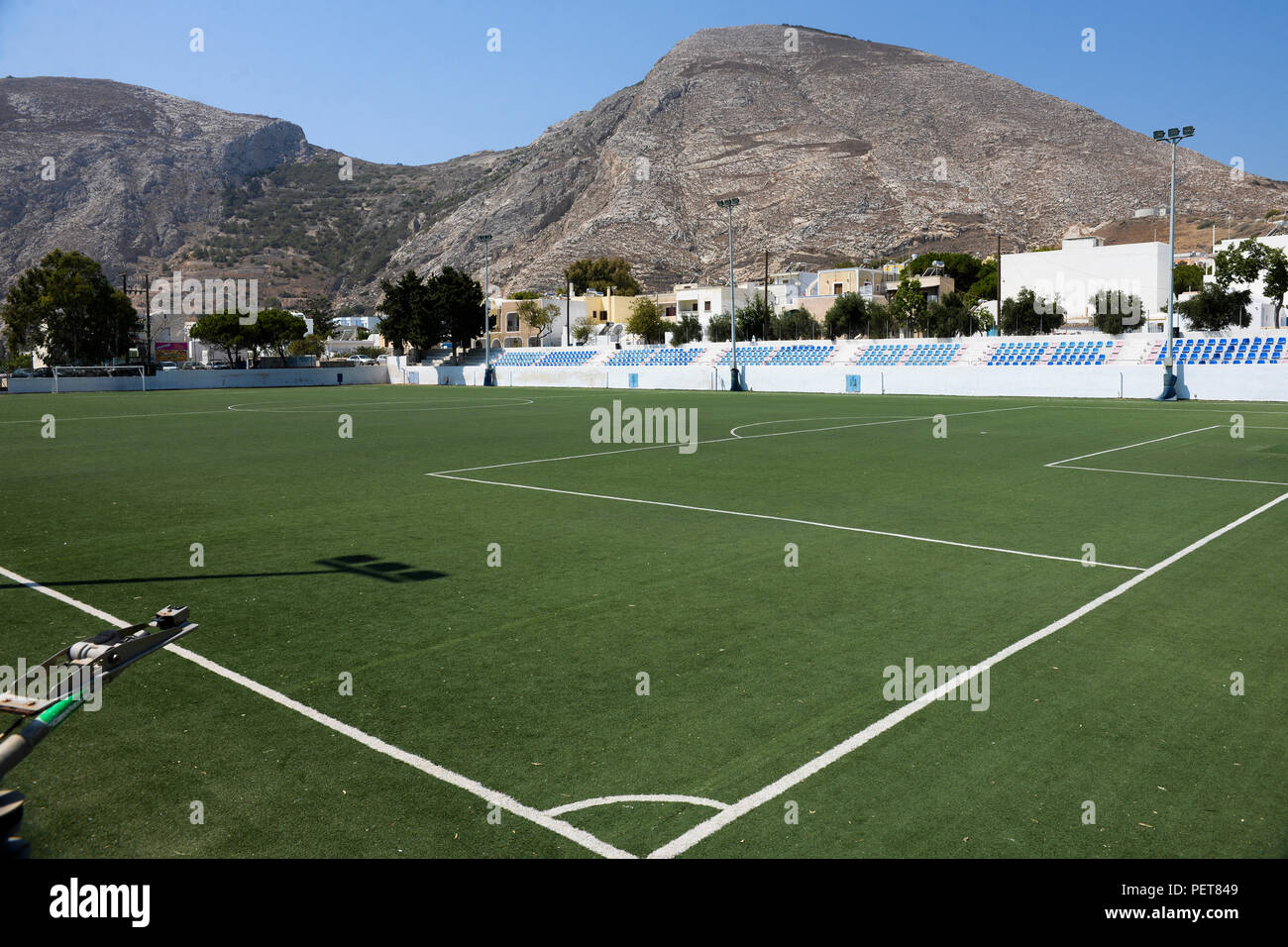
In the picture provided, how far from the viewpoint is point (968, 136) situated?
625 feet

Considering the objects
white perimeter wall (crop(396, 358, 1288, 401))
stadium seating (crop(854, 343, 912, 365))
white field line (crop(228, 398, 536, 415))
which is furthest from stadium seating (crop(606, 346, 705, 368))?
white field line (crop(228, 398, 536, 415))

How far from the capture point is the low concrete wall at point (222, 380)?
218 feet

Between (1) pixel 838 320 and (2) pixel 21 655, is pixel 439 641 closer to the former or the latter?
(2) pixel 21 655

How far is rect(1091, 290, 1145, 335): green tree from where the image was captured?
7350 centimetres

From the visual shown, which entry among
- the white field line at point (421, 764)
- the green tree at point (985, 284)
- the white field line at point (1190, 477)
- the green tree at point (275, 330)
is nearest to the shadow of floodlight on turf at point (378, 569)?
the white field line at point (421, 764)

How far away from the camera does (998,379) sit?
44094mm

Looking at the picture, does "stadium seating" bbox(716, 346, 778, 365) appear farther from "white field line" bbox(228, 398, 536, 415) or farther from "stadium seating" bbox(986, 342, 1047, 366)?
"white field line" bbox(228, 398, 536, 415)

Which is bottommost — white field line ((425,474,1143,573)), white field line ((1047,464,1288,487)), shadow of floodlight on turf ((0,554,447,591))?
shadow of floodlight on turf ((0,554,447,591))

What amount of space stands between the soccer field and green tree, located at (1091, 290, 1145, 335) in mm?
63570

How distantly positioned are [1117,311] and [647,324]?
4715 cm

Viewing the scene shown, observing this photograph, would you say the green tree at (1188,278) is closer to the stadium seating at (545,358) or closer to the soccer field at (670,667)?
the stadium seating at (545,358)

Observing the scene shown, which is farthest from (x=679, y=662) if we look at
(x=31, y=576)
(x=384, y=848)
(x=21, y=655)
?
(x=31, y=576)

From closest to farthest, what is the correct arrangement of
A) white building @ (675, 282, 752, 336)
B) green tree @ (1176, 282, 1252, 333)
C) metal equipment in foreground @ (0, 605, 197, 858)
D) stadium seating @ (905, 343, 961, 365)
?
metal equipment in foreground @ (0, 605, 197, 858), stadium seating @ (905, 343, 961, 365), green tree @ (1176, 282, 1252, 333), white building @ (675, 282, 752, 336)

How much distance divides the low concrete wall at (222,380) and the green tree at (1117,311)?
60.9 m
